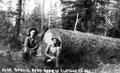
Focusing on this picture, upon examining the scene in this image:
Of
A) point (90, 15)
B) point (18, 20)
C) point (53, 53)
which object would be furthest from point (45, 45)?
point (90, 15)

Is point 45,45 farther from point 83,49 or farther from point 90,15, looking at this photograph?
point 90,15

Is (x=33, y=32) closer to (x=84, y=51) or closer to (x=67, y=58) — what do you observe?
(x=67, y=58)

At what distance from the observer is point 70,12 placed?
11023 millimetres

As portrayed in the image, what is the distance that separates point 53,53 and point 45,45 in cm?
38

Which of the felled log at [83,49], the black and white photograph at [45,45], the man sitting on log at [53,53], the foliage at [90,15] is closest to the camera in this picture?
the black and white photograph at [45,45]

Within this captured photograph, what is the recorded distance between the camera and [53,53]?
24.0ft

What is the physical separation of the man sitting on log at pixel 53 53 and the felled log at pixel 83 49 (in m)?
0.15

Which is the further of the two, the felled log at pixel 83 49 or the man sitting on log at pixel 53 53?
the felled log at pixel 83 49

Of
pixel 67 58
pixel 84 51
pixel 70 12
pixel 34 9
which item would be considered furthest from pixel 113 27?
pixel 34 9

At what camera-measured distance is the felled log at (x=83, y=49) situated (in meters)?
7.68

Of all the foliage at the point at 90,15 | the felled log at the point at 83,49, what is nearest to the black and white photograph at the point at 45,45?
the felled log at the point at 83,49

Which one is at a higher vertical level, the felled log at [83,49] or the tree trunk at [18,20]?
the tree trunk at [18,20]

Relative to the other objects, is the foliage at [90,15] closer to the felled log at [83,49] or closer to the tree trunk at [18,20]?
the felled log at [83,49]

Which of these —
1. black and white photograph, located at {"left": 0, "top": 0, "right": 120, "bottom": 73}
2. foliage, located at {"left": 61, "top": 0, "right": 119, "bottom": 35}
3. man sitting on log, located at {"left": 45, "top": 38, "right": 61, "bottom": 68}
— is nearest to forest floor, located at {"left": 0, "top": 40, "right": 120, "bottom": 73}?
black and white photograph, located at {"left": 0, "top": 0, "right": 120, "bottom": 73}
